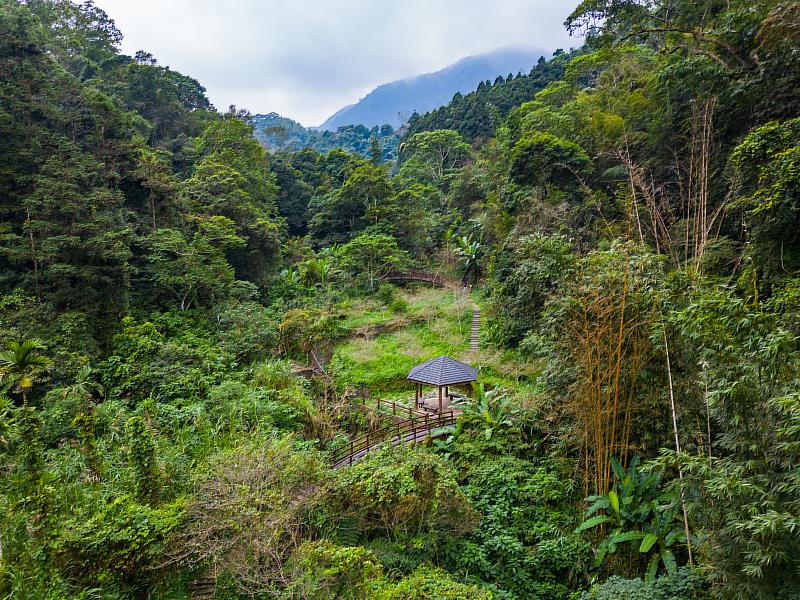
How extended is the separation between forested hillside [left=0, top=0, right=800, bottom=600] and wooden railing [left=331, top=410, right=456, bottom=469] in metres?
0.08

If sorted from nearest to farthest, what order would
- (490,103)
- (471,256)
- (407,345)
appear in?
(407,345), (471,256), (490,103)

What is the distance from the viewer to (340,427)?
34.2ft

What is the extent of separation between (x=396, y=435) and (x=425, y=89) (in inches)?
7655

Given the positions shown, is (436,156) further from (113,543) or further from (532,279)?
(113,543)

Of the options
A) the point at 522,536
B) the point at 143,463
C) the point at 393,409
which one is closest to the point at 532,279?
the point at 393,409

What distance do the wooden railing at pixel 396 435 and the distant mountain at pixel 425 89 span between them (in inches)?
6165

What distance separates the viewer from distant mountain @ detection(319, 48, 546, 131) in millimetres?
155875

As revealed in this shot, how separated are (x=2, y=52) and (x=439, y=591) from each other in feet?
61.3

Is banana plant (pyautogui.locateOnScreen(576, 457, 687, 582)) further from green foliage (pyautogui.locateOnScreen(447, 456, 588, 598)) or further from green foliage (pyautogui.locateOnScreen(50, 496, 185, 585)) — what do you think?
green foliage (pyautogui.locateOnScreen(50, 496, 185, 585))

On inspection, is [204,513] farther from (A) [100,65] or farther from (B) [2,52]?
(A) [100,65]

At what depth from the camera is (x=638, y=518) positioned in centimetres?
562

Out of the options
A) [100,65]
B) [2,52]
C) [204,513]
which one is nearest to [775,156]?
[204,513]

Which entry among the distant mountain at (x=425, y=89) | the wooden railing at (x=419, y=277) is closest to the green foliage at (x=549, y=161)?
the wooden railing at (x=419, y=277)

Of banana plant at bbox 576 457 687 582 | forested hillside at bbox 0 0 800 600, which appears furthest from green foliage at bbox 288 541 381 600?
banana plant at bbox 576 457 687 582
